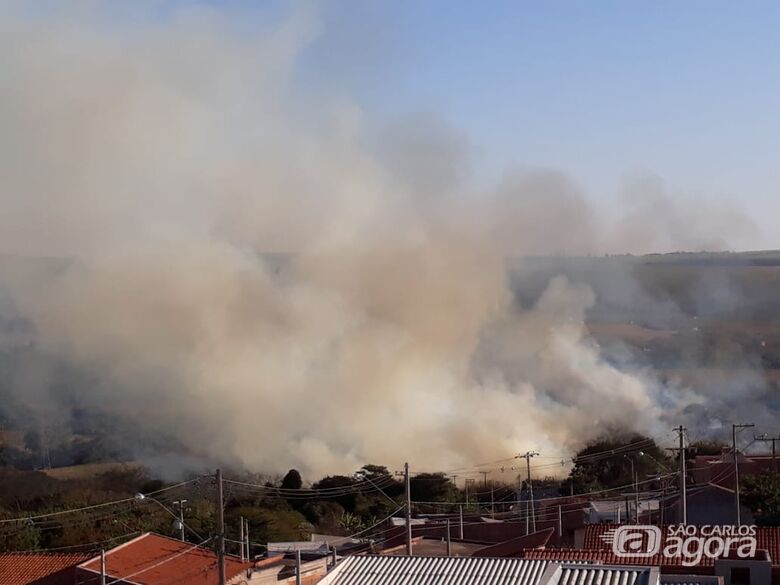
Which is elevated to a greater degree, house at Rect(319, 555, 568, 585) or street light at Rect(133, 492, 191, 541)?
street light at Rect(133, 492, 191, 541)

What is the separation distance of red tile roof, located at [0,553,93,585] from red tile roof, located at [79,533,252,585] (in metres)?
0.71

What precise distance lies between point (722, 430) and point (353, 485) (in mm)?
22931

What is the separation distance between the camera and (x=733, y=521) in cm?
A: 3816

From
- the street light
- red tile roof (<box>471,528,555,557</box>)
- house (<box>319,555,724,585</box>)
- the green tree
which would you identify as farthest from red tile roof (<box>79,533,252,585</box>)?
the green tree

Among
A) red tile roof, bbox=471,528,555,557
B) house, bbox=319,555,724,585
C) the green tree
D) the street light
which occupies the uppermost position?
the green tree

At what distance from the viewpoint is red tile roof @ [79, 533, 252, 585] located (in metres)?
26.1

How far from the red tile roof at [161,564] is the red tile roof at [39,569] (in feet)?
2.33

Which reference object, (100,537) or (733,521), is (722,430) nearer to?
(733,521)

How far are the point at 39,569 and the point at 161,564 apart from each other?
304cm

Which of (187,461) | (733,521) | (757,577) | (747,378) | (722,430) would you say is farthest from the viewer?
(747,378)

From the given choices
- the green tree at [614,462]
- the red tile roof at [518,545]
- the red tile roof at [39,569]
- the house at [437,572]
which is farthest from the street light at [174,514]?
the green tree at [614,462]

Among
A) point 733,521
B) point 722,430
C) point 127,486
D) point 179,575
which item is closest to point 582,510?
point 733,521

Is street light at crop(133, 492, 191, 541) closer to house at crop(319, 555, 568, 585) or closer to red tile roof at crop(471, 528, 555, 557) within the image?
house at crop(319, 555, 568, 585)

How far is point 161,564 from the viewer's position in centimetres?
2714
